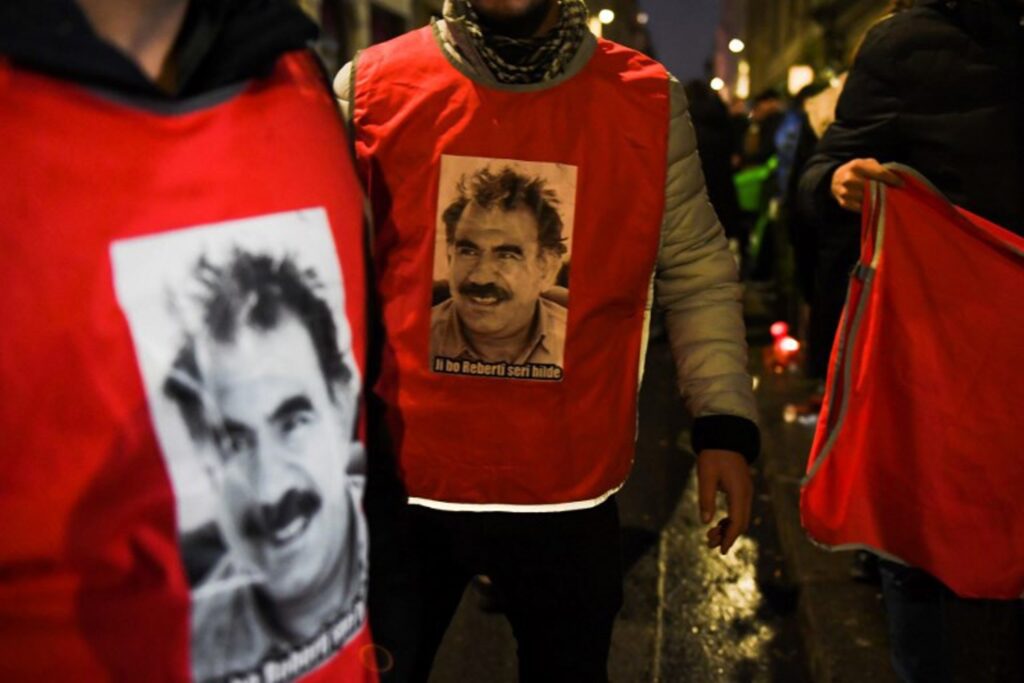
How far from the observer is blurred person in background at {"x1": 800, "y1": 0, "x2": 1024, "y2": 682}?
2.34m

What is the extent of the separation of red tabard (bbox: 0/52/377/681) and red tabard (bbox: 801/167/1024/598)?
161 centimetres

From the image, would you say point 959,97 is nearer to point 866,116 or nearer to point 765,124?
point 866,116

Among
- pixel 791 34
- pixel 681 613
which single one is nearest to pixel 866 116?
pixel 681 613

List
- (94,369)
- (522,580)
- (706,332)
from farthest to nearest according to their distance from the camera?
(706,332) → (522,580) → (94,369)

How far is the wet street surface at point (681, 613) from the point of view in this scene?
353 cm

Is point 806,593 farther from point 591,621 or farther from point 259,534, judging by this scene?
point 259,534

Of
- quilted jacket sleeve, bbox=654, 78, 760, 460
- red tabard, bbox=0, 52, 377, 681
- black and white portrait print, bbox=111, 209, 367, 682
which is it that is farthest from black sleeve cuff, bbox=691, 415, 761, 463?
red tabard, bbox=0, 52, 377, 681

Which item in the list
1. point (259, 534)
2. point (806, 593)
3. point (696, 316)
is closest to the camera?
point (259, 534)

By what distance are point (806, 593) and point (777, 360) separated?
3.80 metres

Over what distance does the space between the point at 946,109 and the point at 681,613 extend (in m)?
2.31

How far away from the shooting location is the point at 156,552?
1011 mm

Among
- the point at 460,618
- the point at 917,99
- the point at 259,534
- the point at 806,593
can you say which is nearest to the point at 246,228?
the point at 259,534

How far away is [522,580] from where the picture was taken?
1.97 m

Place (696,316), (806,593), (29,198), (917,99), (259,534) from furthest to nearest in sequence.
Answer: (806,593) → (917,99) → (696,316) → (259,534) → (29,198)
